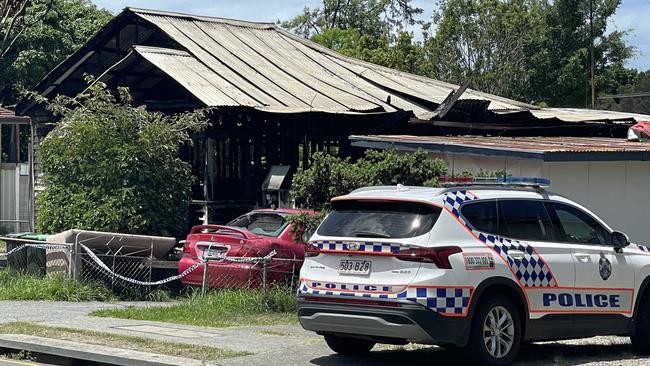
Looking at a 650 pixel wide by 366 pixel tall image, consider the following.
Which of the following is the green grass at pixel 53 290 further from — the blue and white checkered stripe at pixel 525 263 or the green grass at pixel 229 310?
the blue and white checkered stripe at pixel 525 263

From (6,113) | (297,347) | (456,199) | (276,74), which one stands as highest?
(276,74)

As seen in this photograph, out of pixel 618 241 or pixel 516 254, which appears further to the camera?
pixel 618 241

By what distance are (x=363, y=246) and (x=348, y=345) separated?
4.78 feet

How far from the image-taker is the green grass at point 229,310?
14.0 metres

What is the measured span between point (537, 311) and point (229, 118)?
Answer: 1427cm

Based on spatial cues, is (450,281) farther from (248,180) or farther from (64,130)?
(248,180)

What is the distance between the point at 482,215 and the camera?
35.2ft

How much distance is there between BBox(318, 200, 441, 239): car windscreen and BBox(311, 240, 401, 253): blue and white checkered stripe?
111 millimetres

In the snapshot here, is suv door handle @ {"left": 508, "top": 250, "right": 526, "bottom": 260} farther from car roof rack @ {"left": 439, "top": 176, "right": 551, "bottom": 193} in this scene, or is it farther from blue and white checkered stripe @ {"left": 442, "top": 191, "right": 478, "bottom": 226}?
car roof rack @ {"left": 439, "top": 176, "right": 551, "bottom": 193}

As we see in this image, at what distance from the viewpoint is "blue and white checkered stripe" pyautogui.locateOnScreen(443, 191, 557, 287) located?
10453mm

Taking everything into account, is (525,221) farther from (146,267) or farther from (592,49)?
(592,49)

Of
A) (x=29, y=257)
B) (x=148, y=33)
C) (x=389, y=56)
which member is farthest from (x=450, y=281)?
(x=389, y=56)

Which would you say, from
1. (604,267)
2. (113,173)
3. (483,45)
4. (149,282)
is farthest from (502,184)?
(483,45)

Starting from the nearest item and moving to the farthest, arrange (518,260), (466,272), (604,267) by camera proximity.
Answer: (466,272) → (518,260) → (604,267)
